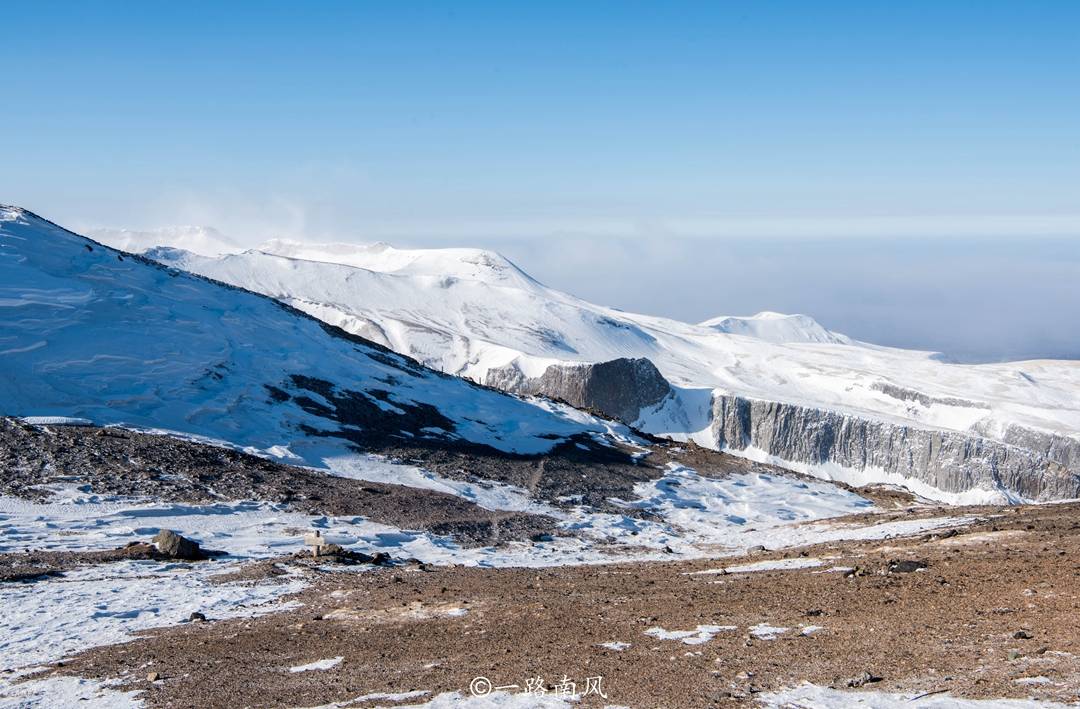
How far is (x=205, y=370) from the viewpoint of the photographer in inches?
1734

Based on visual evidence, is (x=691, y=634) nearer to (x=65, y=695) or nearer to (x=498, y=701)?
(x=498, y=701)

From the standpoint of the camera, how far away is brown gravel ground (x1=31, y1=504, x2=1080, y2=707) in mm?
11922

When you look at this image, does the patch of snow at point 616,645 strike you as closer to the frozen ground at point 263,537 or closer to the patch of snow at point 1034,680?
the patch of snow at point 1034,680

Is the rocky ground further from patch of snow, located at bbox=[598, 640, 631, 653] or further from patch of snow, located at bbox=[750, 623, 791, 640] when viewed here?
patch of snow, located at bbox=[750, 623, 791, 640]

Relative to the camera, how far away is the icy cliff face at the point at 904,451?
100125 millimetres

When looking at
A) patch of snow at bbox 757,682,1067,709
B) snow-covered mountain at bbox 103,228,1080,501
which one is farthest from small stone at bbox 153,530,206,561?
snow-covered mountain at bbox 103,228,1080,501

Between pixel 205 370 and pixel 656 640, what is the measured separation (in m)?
34.6

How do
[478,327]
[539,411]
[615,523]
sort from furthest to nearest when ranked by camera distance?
[478,327], [539,411], [615,523]

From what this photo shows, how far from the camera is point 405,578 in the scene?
21203 millimetres

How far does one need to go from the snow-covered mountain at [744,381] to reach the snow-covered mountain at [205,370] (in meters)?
68.2

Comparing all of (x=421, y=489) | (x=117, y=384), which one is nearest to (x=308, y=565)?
(x=421, y=489)

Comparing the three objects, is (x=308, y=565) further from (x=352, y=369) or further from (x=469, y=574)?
(x=352, y=369)

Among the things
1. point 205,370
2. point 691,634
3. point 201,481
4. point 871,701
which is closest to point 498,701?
point 691,634

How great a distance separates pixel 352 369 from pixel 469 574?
29806mm
